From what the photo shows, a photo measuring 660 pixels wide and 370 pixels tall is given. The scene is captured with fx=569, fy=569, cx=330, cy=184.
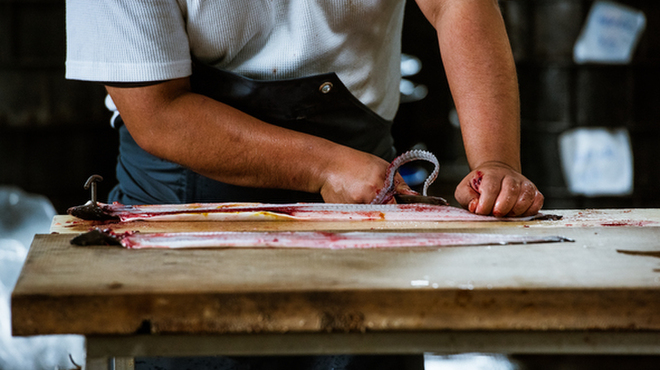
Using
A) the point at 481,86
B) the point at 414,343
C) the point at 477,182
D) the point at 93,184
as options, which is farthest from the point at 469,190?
the point at 93,184

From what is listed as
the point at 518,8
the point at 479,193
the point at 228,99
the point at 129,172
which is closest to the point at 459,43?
the point at 479,193

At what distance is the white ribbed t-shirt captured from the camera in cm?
113

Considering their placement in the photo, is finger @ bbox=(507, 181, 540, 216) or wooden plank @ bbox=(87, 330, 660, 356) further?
finger @ bbox=(507, 181, 540, 216)

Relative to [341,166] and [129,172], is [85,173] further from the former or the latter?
[341,166]

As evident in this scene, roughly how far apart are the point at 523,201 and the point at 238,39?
68 centimetres

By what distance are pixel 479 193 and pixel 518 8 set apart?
3.58m

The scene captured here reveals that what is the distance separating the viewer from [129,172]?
1.46m

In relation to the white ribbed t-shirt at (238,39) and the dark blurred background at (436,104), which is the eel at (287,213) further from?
the dark blurred background at (436,104)

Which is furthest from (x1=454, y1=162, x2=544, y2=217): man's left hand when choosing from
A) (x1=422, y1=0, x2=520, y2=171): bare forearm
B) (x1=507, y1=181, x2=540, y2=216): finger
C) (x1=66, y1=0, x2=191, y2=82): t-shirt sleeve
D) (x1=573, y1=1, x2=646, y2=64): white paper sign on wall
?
(x1=573, y1=1, x2=646, y2=64): white paper sign on wall

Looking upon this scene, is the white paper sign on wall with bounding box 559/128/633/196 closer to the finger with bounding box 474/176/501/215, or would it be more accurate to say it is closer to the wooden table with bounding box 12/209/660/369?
the finger with bounding box 474/176/501/215

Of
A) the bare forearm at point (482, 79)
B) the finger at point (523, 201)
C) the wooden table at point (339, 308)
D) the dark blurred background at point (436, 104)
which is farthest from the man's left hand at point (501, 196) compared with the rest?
the dark blurred background at point (436, 104)

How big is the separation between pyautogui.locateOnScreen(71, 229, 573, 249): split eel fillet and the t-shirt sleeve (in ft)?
1.42

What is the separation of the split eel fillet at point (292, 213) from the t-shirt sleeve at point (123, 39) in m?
0.28

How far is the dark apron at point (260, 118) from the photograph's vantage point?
128cm
